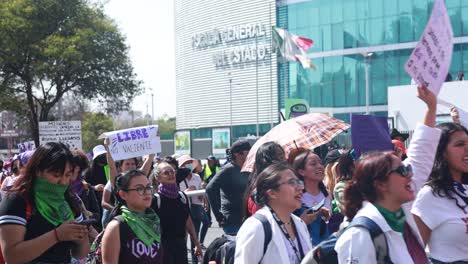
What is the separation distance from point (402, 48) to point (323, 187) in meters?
45.5

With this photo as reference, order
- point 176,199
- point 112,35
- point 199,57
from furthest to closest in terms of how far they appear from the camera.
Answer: point 199,57 < point 112,35 < point 176,199

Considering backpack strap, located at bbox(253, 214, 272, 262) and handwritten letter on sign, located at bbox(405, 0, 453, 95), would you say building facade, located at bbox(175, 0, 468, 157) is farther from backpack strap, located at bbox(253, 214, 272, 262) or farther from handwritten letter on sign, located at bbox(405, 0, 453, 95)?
backpack strap, located at bbox(253, 214, 272, 262)

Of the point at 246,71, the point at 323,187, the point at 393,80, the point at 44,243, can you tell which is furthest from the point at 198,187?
the point at 246,71

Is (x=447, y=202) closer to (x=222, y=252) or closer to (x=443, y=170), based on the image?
(x=443, y=170)

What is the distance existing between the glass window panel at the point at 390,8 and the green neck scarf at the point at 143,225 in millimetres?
47677

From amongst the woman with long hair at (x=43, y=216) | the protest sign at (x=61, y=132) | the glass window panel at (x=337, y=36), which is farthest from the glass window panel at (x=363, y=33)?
the woman with long hair at (x=43, y=216)

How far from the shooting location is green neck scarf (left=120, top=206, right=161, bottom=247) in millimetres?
5338

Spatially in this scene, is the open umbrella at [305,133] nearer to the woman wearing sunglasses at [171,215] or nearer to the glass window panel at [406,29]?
the woman wearing sunglasses at [171,215]

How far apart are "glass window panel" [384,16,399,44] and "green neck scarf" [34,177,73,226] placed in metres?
48.2

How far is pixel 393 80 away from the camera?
166 feet

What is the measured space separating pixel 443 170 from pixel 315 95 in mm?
51754

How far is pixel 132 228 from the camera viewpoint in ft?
17.5

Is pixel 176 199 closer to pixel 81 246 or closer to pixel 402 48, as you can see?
pixel 81 246

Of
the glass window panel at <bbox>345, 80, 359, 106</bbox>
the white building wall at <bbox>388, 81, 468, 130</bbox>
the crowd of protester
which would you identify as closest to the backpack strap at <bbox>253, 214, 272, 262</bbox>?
the crowd of protester
